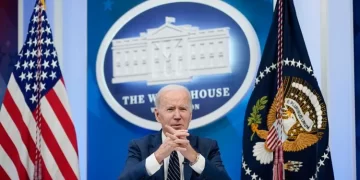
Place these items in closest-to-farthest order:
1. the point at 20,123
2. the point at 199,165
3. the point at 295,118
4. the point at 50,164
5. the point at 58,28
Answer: the point at 199,165, the point at 295,118, the point at 50,164, the point at 20,123, the point at 58,28

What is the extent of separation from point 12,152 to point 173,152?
1.33m

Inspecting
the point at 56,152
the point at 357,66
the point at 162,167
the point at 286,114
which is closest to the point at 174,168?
the point at 162,167

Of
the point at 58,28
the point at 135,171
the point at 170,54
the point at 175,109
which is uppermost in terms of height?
the point at 58,28

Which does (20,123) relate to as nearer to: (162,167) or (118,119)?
(118,119)

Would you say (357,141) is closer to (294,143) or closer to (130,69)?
(294,143)

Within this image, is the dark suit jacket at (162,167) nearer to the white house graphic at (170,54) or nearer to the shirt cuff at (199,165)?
the shirt cuff at (199,165)

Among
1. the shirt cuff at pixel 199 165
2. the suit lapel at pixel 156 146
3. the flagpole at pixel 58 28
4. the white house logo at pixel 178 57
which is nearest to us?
the shirt cuff at pixel 199 165

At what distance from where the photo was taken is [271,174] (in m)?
5.16

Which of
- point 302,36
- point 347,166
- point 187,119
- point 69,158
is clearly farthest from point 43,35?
point 347,166

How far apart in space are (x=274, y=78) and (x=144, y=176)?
1.15m

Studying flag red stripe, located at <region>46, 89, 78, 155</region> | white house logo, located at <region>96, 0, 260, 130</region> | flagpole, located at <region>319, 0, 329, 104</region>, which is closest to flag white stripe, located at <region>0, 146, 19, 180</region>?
flag red stripe, located at <region>46, 89, 78, 155</region>

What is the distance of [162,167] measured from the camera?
488cm

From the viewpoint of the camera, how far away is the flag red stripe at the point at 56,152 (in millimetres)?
5574

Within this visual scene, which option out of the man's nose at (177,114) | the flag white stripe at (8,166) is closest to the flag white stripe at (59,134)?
the flag white stripe at (8,166)
